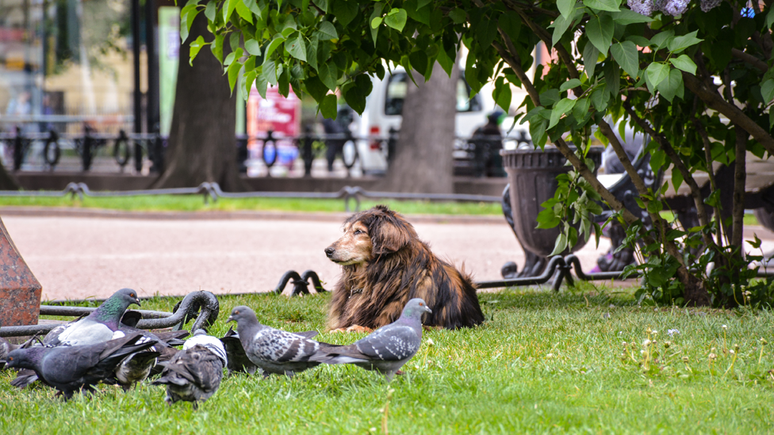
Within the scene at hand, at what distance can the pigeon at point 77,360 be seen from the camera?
293 centimetres

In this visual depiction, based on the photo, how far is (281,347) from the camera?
9.86 feet

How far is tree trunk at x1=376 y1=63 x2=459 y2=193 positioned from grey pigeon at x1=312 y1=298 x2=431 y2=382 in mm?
12169

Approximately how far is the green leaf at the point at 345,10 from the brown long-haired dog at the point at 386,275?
1.08 metres

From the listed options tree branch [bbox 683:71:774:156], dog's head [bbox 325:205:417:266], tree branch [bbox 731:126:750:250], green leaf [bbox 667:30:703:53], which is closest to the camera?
green leaf [bbox 667:30:703:53]

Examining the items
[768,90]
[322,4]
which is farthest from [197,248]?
[768,90]

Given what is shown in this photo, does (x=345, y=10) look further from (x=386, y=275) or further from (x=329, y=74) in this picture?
(x=386, y=275)

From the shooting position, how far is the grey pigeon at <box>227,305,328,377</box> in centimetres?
299

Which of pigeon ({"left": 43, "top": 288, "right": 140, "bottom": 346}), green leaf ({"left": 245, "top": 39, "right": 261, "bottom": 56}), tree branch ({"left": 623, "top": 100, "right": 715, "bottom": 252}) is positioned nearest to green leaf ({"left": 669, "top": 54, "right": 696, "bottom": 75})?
tree branch ({"left": 623, "top": 100, "right": 715, "bottom": 252})

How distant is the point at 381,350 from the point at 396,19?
151 cm

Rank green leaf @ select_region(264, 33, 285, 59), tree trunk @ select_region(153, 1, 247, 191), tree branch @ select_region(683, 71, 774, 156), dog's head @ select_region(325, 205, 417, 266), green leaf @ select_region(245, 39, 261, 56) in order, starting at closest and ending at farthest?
green leaf @ select_region(264, 33, 285, 59), green leaf @ select_region(245, 39, 261, 56), dog's head @ select_region(325, 205, 417, 266), tree branch @ select_region(683, 71, 774, 156), tree trunk @ select_region(153, 1, 247, 191)

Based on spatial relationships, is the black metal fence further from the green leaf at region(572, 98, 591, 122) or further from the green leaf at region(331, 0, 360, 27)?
the green leaf at region(331, 0, 360, 27)

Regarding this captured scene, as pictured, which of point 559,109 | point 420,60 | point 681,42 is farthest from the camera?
point 420,60

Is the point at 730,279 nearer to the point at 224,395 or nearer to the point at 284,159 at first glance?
the point at 224,395

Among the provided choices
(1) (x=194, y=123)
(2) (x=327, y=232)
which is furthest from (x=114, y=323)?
(1) (x=194, y=123)
